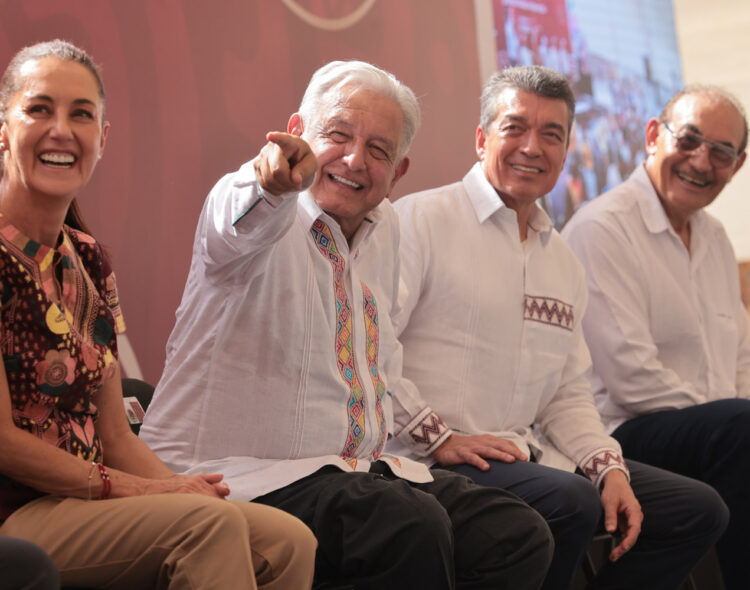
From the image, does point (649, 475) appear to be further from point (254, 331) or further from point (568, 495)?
point (254, 331)

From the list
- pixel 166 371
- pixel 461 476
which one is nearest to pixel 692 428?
pixel 461 476

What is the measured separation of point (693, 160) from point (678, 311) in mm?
599

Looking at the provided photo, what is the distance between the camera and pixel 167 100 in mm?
2670

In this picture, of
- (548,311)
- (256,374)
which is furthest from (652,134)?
(256,374)

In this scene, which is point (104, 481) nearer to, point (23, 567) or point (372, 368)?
point (23, 567)

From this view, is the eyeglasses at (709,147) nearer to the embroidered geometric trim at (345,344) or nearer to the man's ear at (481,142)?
the man's ear at (481,142)

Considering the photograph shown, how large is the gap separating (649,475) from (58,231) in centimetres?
181

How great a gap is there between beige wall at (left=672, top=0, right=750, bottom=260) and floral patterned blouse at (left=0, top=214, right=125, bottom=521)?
502cm

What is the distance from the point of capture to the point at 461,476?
7.45 ft

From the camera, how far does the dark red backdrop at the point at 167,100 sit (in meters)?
2.51

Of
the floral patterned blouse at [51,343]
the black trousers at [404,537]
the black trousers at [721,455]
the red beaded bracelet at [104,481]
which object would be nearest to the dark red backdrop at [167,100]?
the floral patterned blouse at [51,343]

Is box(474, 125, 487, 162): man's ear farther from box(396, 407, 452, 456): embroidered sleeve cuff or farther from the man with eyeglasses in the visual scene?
box(396, 407, 452, 456): embroidered sleeve cuff

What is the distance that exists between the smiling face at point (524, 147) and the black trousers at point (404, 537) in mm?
1159

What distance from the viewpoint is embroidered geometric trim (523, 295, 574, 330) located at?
9.29 feet
